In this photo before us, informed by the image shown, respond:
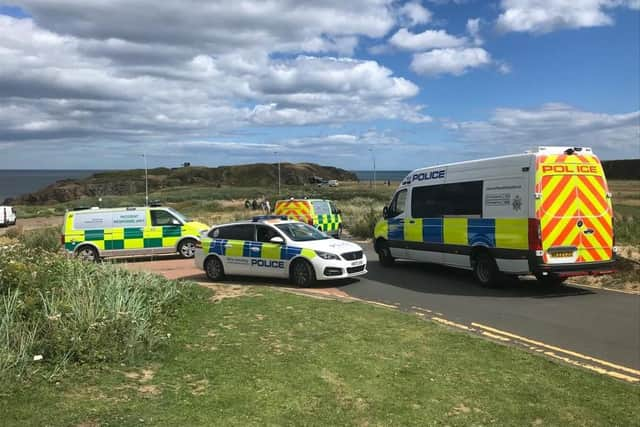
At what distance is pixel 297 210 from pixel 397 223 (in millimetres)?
6981

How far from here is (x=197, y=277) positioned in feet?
46.8

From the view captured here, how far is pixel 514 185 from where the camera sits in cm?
1123

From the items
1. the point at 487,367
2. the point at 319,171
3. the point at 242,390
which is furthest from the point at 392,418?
the point at 319,171

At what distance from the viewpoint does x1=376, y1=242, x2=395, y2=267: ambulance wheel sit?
15727 millimetres

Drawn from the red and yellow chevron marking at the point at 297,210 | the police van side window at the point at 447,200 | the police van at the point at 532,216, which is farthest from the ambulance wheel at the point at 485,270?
the red and yellow chevron marking at the point at 297,210

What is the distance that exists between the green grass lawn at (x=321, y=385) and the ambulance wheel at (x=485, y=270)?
4.67m

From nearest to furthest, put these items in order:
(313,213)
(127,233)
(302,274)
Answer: (302,274)
(127,233)
(313,213)

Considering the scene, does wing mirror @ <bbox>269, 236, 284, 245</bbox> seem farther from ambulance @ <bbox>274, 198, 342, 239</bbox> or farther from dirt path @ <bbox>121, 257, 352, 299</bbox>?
ambulance @ <bbox>274, 198, 342, 239</bbox>

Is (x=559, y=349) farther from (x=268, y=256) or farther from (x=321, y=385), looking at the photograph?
(x=268, y=256)

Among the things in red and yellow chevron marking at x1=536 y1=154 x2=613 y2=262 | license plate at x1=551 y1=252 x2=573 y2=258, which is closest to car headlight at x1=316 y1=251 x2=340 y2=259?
red and yellow chevron marking at x1=536 y1=154 x2=613 y2=262

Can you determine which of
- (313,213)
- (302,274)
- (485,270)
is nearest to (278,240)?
(302,274)

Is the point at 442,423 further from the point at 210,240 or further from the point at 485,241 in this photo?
the point at 210,240

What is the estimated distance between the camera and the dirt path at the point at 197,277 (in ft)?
38.3

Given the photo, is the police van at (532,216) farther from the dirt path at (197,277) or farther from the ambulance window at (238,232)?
the ambulance window at (238,232)
